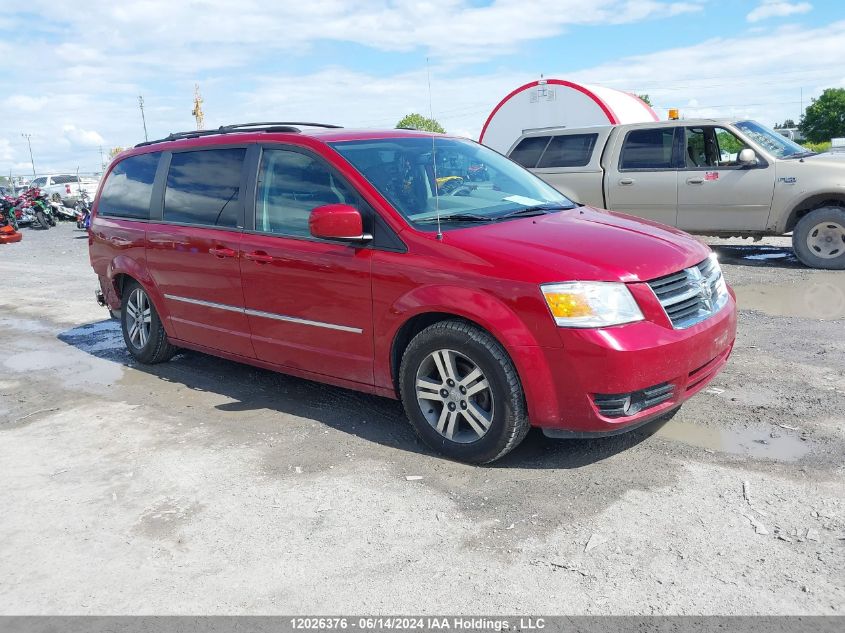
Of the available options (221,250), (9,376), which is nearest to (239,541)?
(221,250)

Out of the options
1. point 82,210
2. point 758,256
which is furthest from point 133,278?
point 82,210

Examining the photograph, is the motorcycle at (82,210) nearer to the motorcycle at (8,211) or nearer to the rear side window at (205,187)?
the motorcycle at (8,211)

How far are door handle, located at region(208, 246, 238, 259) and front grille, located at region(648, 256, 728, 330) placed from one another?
2757 mm

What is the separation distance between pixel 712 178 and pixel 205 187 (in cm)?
695

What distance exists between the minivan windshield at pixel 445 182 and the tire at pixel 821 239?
537 cm

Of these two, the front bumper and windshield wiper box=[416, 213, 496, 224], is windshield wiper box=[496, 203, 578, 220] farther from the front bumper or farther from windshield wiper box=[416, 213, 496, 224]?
the front bumper

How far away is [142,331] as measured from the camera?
6.44 metres

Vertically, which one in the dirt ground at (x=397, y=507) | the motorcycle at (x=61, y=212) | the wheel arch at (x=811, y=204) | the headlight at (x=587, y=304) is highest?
the headlight at (x=587, y=304)

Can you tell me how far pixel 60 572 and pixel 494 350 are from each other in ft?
7.16

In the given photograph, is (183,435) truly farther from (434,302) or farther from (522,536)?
(522,536)

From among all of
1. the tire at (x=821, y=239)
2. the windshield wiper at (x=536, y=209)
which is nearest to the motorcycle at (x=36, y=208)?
the tire at (x=821, y=239)

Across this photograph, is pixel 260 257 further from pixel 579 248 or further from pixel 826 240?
pixel 826 240

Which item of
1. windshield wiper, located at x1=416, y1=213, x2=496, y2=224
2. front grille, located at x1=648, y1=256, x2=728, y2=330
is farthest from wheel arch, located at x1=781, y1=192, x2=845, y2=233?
windshield wiper, located at x1=416, y1=213, x2=496, y2=224

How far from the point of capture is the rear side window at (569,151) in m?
11.0
